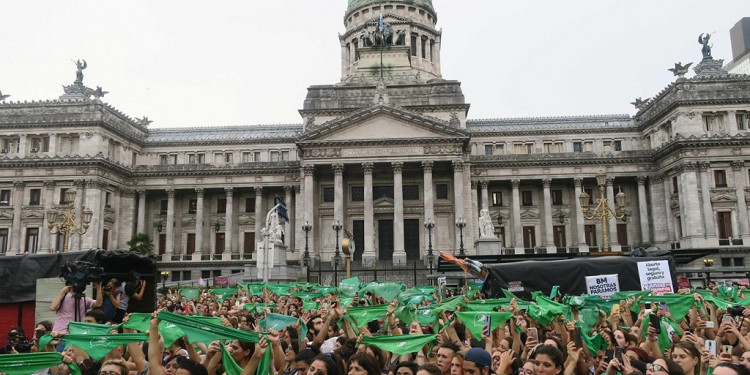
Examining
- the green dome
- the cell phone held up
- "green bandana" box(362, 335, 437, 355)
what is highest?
the green dome

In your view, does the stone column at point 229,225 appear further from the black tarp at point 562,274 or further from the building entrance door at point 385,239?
the black tarp at point 562,274

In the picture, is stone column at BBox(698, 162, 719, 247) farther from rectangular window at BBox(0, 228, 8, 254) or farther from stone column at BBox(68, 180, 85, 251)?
rectangular window at BBox(0, 228, 8, 254)

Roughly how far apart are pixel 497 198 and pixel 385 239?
1322 cm

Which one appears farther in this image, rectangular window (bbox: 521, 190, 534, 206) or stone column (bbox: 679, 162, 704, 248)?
rectangular window (bbox: 521, 190, 534, 206)

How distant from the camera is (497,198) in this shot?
62625 mm

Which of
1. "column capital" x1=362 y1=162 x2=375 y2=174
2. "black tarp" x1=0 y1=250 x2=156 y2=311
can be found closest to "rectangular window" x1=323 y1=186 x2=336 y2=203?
"column capital" x1=362 y1=162 x2=375 y2=174

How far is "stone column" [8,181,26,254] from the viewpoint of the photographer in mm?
57094

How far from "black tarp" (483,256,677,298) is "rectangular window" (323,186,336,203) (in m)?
39.2

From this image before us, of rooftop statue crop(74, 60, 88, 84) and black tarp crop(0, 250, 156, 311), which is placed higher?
rooftop statue crop(74, 60, 88, 84)

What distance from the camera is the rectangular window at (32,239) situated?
57838 millimetres

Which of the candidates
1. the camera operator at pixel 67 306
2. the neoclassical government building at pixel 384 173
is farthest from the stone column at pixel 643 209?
the camera operator at pixel 67 306

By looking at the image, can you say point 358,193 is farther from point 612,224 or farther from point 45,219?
point 45,219

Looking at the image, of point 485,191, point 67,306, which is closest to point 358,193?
point 485,191

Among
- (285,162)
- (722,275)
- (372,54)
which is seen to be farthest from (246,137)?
(722,275)
